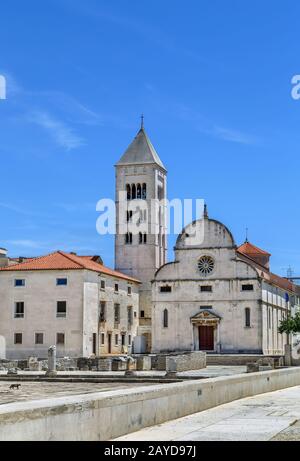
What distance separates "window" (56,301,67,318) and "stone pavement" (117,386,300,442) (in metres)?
52.9

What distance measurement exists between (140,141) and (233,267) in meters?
28.6

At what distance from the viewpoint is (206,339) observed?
74188 millimetres

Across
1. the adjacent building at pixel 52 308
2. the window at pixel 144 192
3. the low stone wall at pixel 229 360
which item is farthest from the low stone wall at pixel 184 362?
the window at pixel 144 192

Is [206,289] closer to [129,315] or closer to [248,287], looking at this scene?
[248,287]

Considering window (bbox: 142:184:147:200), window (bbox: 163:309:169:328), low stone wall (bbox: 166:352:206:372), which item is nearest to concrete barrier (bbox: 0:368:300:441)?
low stone wall (bbox: 166:352:206:372)

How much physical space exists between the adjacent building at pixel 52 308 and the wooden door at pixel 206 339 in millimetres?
9330

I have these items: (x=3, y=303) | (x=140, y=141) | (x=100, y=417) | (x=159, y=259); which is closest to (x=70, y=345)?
(x=3, y=303)

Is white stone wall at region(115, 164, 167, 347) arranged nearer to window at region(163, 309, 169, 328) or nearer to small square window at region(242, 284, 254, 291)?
window at region(163, 309, 169, 328)

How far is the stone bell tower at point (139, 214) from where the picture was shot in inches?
3612

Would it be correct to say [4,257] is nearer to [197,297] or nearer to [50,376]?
[197,297]

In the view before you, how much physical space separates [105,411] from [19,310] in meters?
60.4

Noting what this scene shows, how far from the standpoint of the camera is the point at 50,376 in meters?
38.8

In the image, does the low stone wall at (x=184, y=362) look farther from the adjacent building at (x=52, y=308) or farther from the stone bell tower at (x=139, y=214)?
the stone bell tower at (x=139, y=214)
